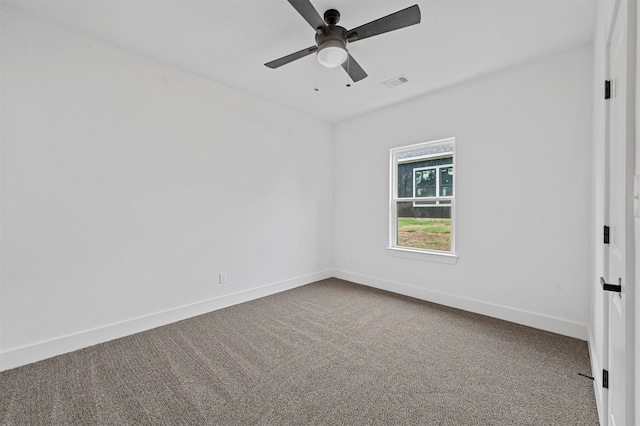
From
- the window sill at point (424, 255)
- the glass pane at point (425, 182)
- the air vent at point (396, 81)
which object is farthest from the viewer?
the glass pane at point (425, 182)

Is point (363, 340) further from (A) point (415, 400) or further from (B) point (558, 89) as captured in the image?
(B) point (558, 89)

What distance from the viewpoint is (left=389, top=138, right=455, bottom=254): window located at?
3.58 metres

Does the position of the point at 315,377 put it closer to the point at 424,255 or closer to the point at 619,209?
the point at 619,209

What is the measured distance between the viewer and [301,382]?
1.99m

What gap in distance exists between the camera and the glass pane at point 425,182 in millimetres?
3746

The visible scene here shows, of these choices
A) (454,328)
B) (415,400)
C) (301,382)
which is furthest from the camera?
(454,328)

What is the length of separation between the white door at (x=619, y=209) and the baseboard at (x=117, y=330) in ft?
10.9

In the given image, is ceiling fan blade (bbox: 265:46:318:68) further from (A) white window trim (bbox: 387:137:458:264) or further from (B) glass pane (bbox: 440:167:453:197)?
(B) glass pane (bbox: 440:167:453:197)

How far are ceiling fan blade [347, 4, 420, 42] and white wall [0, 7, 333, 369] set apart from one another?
6.76ft

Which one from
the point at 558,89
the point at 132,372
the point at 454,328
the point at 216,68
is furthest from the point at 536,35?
the point at 132,372

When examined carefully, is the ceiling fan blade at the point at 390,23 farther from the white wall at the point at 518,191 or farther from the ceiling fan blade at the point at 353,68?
the white wall at the point at 518,191

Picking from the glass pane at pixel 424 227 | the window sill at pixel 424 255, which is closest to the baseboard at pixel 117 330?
the window sill at pixel 424 255

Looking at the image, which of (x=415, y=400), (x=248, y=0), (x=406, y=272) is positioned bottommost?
(x=415, y=400)

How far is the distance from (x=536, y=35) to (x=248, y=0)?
244 centimetres
